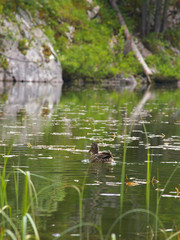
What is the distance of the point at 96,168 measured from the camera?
890 cm

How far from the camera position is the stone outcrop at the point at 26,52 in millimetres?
34750

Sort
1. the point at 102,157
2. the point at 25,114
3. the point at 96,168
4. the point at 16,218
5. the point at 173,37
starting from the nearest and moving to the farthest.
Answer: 1. the point at 16,218
2. the point at 96,168
3. the point at 102,157
4. the point at 25,114
5. the point at 173,37

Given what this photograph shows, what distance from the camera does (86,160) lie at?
947cm

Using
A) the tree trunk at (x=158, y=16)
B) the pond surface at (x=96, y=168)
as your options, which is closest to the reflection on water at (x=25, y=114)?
the pond surface at (x=96, y=168)

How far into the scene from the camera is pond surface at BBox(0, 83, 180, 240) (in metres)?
5.48

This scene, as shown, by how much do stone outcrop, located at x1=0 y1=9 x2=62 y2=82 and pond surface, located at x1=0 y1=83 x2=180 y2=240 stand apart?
14.6m

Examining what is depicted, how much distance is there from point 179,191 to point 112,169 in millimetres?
1772

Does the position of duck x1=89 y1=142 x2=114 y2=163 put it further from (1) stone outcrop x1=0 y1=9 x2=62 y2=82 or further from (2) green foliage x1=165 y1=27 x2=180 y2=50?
(2) green foliage x1=165 y1=27 x2=180 y2=50

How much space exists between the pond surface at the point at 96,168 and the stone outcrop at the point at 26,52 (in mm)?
14595

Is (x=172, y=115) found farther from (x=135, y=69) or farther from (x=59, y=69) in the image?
A: (x=135, y=69)

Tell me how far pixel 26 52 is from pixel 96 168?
27510 millimetres

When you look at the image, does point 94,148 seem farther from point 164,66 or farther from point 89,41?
point 164,66

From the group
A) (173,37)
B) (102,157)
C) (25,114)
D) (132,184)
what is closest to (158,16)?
(173,37)

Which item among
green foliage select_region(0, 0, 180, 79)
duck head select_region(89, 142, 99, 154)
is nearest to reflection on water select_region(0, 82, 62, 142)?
duck head select_region(89, 142, 99, 154)
